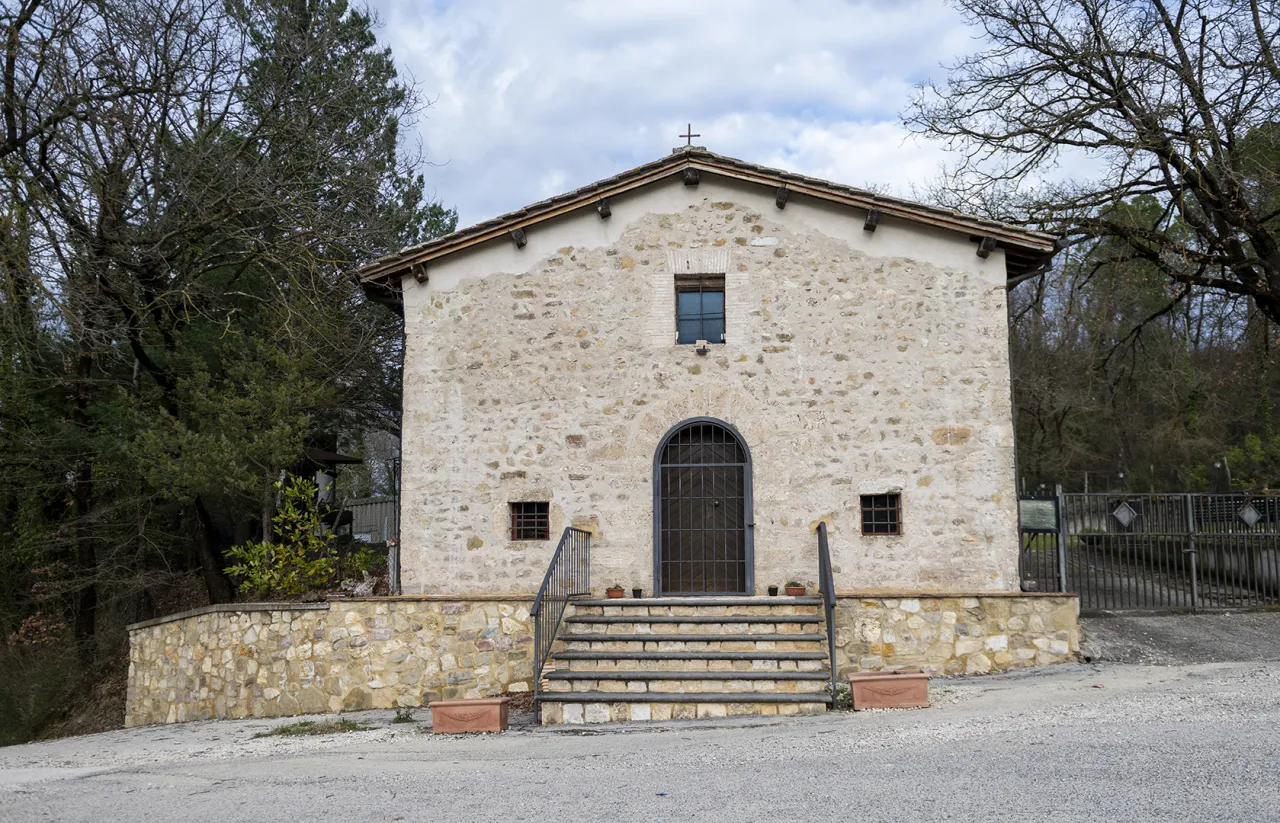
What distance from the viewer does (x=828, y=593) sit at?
9.62 m

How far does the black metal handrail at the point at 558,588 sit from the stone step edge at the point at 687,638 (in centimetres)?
24

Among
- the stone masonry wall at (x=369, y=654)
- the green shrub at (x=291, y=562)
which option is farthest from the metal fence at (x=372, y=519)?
the stone masonry wall at (x=369, y=654)

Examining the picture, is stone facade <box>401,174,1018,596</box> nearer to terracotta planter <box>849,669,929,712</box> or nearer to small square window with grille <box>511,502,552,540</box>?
small square window with grille <box>511,502,552,540</box>

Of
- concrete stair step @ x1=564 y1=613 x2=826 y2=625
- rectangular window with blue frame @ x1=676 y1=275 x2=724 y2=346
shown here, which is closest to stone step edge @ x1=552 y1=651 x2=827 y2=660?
concrete stair step @ x1=564 y1=613 x2=826 y2=625

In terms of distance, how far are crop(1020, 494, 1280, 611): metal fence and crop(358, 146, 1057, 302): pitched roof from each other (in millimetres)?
3466

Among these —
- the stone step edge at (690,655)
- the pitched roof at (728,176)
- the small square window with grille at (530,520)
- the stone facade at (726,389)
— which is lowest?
the stone step edge at (690,655)

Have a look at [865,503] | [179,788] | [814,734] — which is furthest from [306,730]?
[865,503]

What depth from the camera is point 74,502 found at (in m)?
17.2

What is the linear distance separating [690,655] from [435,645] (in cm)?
315

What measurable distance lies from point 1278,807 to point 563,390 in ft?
27.6

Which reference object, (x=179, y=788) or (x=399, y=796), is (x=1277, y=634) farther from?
(x=179, y=788)

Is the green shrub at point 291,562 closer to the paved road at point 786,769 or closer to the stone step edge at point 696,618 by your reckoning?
the paved road at point 786,769

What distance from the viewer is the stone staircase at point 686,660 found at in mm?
9586

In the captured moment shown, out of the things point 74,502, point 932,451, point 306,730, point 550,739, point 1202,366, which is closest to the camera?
point 550,739
